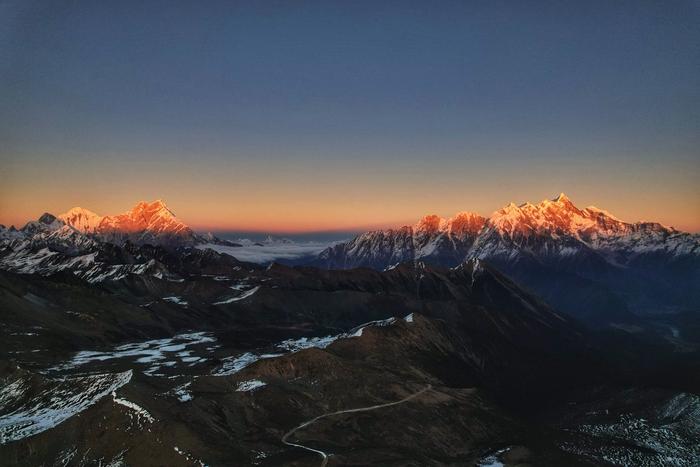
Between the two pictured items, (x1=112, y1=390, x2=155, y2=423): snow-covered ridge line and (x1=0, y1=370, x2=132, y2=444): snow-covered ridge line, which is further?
(x1=0, y1=370, x2=132, y2=444): snow-covered ridge line

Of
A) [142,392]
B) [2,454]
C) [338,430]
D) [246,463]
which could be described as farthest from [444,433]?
[2,454]

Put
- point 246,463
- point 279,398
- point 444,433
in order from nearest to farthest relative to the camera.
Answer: point 246,463, point 279,398, point 444,433

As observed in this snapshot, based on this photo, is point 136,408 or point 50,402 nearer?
point 136,408

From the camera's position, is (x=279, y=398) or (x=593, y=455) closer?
(x=279, y=398)

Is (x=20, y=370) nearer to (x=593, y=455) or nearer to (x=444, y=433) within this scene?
(x=444, y=433)

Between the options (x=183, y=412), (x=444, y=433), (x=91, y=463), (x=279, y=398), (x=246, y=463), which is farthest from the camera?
(x=444, y=433)

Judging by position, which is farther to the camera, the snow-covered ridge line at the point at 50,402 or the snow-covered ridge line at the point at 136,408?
the snow-covered ridge line at the point at 50,402

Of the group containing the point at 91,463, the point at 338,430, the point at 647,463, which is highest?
the point at 91,463

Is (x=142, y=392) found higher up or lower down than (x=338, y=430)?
higher up

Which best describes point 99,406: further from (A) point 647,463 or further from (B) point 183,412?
(A) point 647,463

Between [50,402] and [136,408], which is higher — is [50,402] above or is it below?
below
